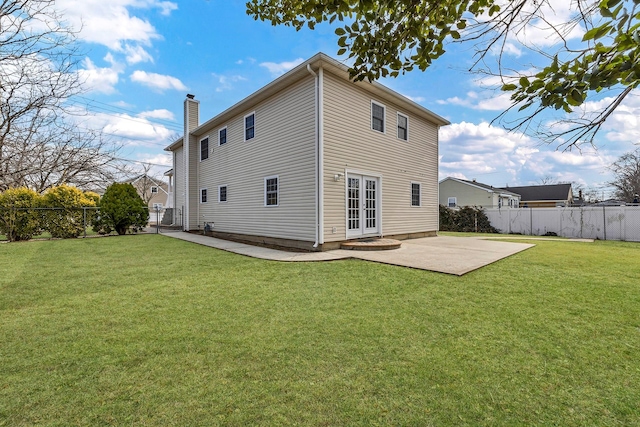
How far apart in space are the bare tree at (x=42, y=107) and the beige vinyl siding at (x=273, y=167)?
17.2ft

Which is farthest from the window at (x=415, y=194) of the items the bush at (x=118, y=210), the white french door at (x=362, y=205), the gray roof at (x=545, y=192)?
the gray roof at (x=545, y=192)

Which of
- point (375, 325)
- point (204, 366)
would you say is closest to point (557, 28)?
point (375, 325)

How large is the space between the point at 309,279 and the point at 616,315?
4.01m

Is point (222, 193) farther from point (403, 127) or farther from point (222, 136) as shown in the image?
point (403, 127)

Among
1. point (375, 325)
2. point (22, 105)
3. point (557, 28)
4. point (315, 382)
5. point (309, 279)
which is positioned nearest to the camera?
point (315, 382)

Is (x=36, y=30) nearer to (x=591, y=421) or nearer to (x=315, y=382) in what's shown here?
(x=315, y=382)

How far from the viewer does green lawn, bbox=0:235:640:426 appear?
5.94ft

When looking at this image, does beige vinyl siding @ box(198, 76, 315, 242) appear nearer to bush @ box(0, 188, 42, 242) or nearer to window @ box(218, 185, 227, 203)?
window @ box(218, 185, 227, 203)

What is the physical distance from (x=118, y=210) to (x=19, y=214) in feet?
9.52

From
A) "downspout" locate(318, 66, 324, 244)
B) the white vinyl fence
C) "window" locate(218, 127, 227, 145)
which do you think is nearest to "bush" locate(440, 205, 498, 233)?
the white vinyl fence

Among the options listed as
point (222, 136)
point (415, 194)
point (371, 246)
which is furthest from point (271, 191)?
point (415, 194)

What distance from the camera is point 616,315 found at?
337 centimetres

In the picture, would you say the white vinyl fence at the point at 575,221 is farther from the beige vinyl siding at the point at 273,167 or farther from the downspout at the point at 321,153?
the beige vinyl siding at the point at 273,167

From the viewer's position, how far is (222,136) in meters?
12.3
